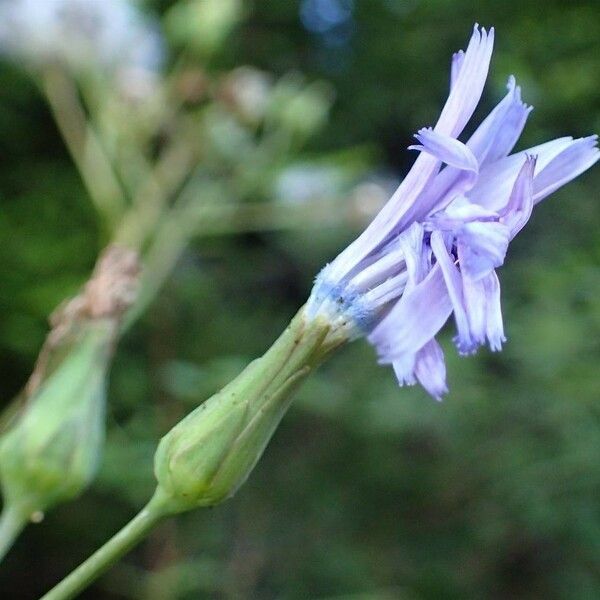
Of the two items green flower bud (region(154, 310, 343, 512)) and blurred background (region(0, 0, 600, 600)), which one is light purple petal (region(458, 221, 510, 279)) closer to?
green flower bud (region(154, 310, 343, 512))

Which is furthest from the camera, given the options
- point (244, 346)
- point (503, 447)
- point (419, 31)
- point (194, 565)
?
point (419, 31)

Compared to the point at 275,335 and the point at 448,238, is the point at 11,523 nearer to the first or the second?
the point at 448,238

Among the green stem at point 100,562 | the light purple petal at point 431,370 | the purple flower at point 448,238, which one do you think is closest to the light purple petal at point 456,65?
the purple flower at point 448,238

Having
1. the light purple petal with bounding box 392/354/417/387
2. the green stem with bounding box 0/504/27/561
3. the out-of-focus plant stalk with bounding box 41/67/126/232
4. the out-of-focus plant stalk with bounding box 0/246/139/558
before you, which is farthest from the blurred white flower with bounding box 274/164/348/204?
the light purple petal with bounding box 392/354/417/387

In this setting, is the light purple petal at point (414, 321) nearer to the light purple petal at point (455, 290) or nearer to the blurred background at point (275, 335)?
the light purple petal at point (455, 290)

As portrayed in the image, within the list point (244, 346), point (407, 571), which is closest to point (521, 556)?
point (407, 571)

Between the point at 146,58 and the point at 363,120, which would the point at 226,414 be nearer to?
the point at 146,58
